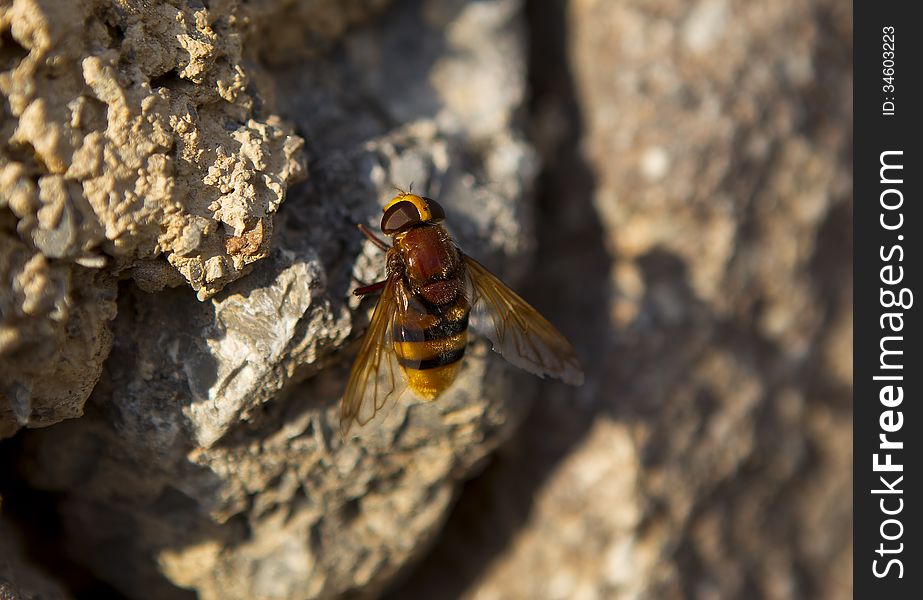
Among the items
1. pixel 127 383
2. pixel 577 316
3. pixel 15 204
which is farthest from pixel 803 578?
pixel 15 204

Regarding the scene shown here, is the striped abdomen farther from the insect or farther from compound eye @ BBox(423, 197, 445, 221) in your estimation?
compound eye @ BBox(423, 197, 445, 221)

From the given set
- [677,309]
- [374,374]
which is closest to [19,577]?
[374,374]

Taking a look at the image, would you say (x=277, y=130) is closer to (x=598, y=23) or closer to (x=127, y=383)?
(x=127, y=383)

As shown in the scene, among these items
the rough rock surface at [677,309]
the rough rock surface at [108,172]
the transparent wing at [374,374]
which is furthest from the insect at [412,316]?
the rough rock surface at [677,309]

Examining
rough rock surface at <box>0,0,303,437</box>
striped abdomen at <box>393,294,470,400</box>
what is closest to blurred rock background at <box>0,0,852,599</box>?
rough rock surface at <box>0,0,303,437</box>

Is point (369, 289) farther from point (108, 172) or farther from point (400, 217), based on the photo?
point (108, 172)
